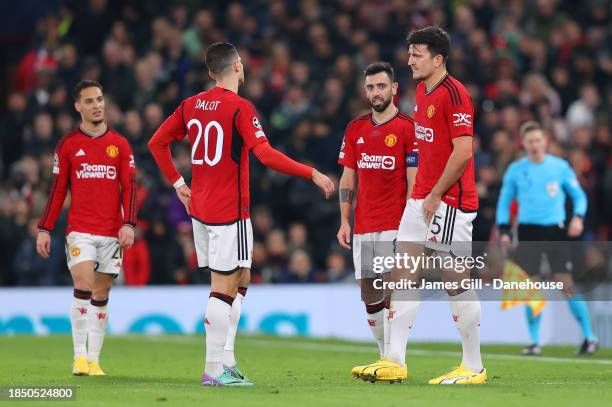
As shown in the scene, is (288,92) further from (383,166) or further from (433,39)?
(433,39)

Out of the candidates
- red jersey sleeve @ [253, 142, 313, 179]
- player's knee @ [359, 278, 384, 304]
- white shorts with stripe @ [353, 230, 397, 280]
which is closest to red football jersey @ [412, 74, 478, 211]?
red jersey sleeve @ [253, 142, 313, 179]

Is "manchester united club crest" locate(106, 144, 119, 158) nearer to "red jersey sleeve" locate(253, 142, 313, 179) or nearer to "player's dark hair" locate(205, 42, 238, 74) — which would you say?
"player's dark hair" locate(205, 42, 238, 74)

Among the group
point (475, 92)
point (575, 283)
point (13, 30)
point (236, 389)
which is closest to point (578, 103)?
Result: point (475, 92)

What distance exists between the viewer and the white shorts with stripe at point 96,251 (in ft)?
38.5

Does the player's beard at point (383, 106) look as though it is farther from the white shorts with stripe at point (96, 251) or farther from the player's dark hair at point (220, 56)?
the white shorts with stripe at point (96, 251)

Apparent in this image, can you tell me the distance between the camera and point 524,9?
2358cm

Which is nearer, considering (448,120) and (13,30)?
(448,120)

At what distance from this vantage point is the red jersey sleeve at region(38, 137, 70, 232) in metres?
11.9

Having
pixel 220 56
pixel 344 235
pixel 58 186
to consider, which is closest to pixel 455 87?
pixel 220 56

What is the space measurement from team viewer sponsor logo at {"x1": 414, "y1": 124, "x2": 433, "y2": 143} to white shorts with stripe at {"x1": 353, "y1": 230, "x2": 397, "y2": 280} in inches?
53.7

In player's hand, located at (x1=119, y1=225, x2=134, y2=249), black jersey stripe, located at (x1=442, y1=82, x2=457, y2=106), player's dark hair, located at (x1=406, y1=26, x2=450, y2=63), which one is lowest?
player's hand, located at (x1=119, y1=225, x2=134, y2=249)

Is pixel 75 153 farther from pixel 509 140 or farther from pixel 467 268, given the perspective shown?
pixel 509 140

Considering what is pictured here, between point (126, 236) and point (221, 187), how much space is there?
2.10 m

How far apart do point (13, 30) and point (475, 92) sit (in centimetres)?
954
